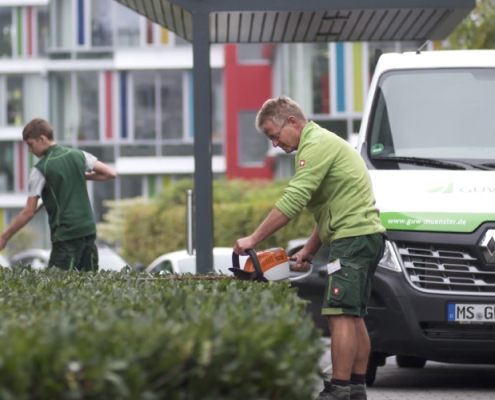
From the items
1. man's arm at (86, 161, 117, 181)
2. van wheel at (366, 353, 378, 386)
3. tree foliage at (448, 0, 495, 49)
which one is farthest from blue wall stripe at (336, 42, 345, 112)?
van wheel at (366, 353, 378, 386)

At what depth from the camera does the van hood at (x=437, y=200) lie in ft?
27.5

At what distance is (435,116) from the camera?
9.45 meters

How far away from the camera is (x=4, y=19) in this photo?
4525 centimetres

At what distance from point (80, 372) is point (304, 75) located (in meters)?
30.6

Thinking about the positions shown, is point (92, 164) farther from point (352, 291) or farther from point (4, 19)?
point (4, 19)

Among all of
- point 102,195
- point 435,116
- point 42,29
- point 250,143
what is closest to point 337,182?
point 435,116

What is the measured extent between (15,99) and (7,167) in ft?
8.83

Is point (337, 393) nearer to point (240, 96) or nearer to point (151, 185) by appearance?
point (151, 185)

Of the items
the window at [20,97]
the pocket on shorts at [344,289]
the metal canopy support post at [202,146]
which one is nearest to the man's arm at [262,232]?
the pocket on shorts at [344,289]

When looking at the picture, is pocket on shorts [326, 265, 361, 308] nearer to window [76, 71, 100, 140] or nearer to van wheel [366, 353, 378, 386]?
van wheel [366, 353, 378, 386]

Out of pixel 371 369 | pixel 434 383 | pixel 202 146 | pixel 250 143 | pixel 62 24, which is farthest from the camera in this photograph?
pixel 250 143

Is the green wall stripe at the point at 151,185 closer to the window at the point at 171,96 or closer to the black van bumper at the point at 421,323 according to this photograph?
the window at the point at 171,96

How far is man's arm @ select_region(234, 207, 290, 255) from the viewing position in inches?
264

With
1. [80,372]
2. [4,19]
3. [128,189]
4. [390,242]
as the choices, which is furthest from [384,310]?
[4,19]
